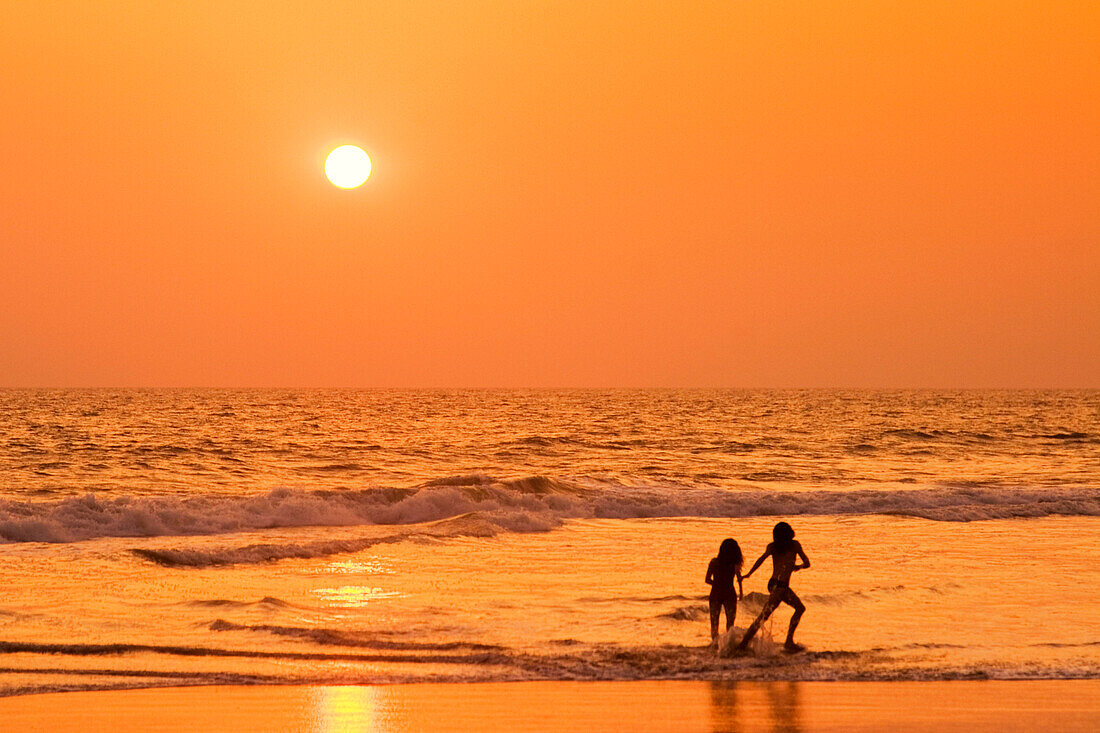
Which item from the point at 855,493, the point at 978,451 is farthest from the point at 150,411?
the point at 855,493

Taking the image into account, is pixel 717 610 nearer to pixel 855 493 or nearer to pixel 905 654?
pixel 905 654

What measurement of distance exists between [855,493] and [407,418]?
52.2 m

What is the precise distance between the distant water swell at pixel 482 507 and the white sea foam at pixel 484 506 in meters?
0.03

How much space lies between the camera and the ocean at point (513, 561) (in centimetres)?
1259

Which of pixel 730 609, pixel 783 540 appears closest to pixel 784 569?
pixel 783 540

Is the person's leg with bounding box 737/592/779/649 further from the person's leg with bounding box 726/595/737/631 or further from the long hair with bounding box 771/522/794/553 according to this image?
the long hair with bounding box 771/522/794/553

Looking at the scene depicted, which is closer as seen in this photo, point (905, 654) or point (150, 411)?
point (905, 654)

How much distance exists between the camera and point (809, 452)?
2103 inches

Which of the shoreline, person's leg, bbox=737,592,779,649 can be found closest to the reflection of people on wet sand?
person's leg, bbox=737,592,779,649

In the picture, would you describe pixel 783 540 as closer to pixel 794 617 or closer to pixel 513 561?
pixel 794 617

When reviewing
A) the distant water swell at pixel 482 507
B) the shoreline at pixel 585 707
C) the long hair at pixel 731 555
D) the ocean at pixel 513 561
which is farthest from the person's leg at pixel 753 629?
the distant water swell at pixel 482 507

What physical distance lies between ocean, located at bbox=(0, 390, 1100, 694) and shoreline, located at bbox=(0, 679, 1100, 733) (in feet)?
1.46

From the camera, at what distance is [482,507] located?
3158 centimetres

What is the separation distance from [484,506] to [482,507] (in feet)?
0.19
